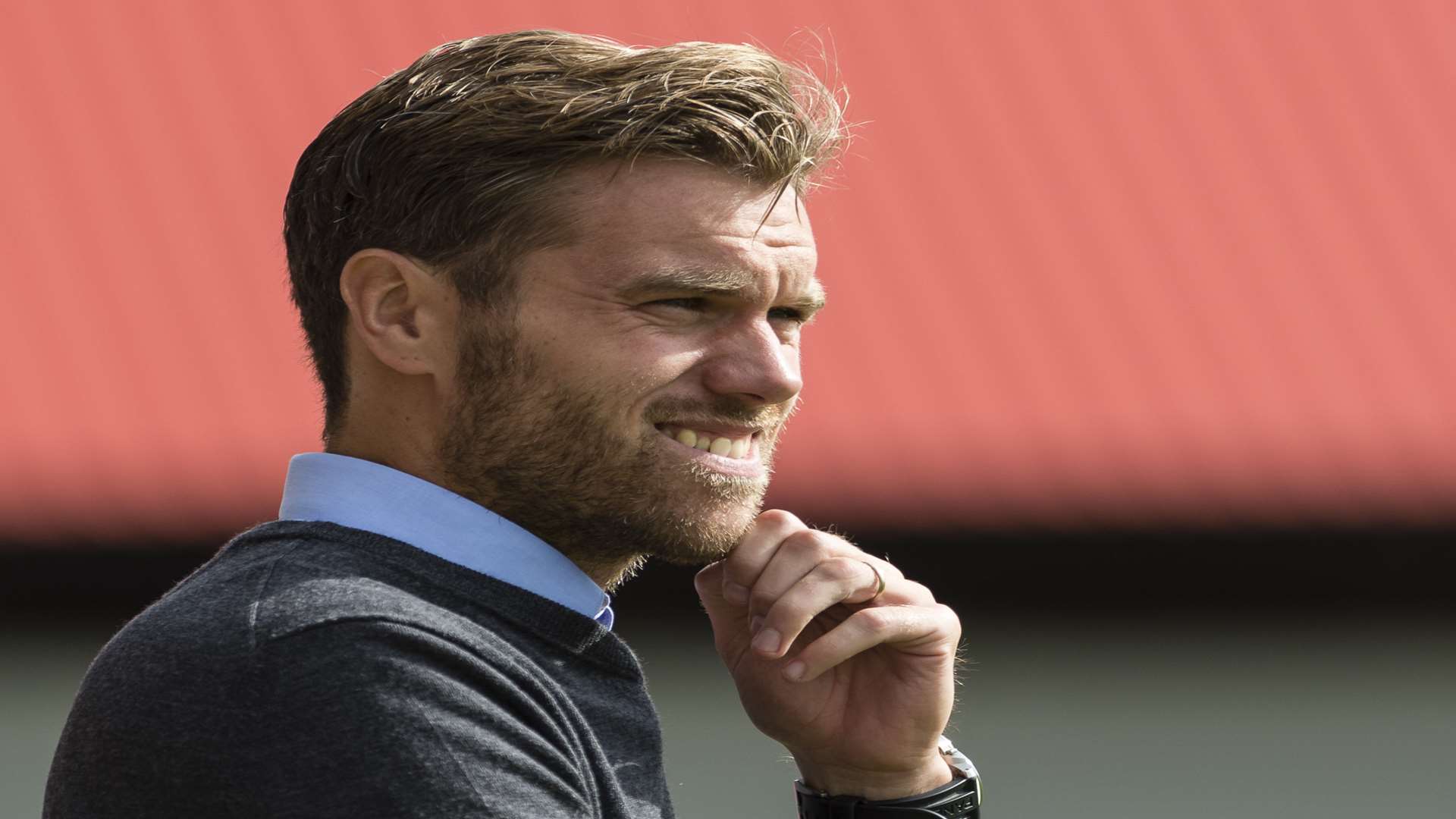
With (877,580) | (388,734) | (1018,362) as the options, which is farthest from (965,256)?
(388,734)

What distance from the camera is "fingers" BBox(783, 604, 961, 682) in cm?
188

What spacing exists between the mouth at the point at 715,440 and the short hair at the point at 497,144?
22cm

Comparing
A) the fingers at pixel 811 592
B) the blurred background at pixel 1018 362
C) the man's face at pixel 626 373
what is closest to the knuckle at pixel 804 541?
the fingers at pixel 811 592

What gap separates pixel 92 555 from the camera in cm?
387

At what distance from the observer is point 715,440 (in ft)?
5.53

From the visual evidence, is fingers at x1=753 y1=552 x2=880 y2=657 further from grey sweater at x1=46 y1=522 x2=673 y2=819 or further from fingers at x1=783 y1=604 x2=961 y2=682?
grey sweater at x1=46 y1=522 x2=673 y2=819

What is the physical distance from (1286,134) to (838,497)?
1.65m

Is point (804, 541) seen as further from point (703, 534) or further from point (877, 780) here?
point (877, 780)

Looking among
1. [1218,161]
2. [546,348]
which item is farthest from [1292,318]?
[546,348]

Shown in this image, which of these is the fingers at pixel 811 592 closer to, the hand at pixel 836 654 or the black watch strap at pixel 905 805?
the hand at pixel 836 654

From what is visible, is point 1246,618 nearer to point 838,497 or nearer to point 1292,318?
point 1292,318

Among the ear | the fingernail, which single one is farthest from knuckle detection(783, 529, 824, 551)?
the ear

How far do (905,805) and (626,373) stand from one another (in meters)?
0.71

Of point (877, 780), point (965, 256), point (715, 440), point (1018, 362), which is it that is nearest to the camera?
point (715, 440)
